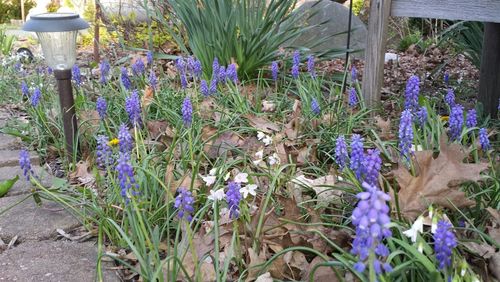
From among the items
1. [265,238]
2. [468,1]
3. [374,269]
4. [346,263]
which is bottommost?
[265,238]

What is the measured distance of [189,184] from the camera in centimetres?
203

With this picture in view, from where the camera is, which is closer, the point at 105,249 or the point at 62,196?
the point at 105,249

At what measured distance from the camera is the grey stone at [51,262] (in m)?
1.71

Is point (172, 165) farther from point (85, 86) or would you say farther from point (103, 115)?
point (85, 86)

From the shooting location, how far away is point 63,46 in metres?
2.66

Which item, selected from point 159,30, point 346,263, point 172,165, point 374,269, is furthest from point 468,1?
point 159,30

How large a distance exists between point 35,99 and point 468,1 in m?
2.17

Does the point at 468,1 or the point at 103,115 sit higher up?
the point at 468,1

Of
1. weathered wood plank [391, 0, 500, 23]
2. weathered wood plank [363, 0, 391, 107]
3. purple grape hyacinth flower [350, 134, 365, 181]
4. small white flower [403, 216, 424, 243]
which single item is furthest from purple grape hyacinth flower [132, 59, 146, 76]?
small white flower [403, 216, 424, 243]

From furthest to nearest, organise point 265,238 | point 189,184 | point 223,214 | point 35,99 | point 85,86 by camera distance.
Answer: point 85,86 < point 35,99 < point 189,184 < point 223,214 < point 265,238

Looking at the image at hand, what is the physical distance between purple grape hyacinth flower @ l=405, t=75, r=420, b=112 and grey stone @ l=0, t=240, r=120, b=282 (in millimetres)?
1405

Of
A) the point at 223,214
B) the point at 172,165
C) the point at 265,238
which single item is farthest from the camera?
the point at 172,165

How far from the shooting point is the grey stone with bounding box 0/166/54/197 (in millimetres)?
2403

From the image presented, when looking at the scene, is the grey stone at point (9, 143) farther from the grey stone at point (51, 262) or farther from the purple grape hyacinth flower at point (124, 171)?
the purple grape hyacinth flower at point (124, 171)
